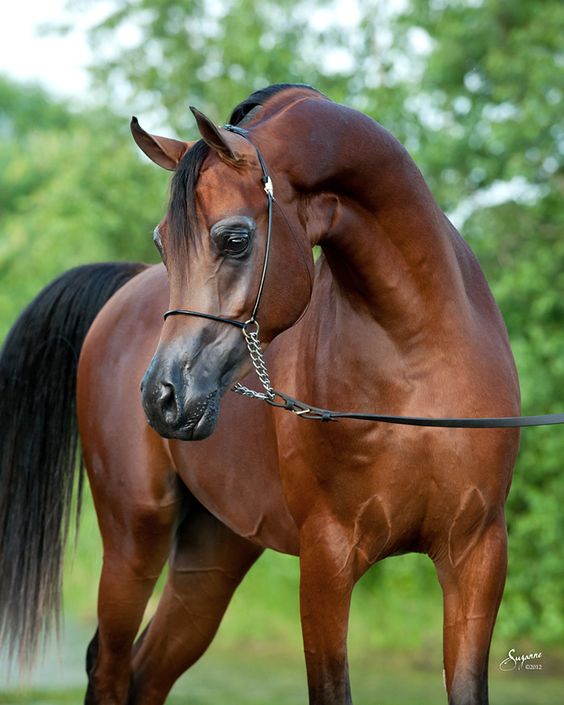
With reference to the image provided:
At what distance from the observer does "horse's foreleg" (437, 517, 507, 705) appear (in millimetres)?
2939

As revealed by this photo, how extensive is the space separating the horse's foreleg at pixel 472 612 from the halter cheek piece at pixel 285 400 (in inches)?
13.2

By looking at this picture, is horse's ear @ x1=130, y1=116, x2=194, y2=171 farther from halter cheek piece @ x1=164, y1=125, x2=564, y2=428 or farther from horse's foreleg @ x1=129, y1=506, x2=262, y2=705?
horse's foreleg @ x1=129, y1=506, x2=262, y2=705

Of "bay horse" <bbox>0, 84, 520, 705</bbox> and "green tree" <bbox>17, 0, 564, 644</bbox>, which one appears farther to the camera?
"green tree" <bbox>17, 0, 564, 644</bbox>

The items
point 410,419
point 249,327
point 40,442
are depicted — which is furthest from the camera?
point 40,442

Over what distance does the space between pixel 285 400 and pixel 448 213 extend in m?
6.47

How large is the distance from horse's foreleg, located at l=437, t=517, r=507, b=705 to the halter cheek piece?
1.10 feet

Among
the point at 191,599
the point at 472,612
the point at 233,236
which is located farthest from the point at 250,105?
the point at 191,599

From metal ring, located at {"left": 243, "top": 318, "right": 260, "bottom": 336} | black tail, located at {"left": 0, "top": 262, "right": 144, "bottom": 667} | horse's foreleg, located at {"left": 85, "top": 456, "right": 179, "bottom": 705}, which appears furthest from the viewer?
black tail, located at {"left": 0, "top": 262, "right": 144, "bottom": 667}

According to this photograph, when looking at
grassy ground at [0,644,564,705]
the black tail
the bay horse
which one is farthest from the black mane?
grassy ground at [0,644,564,705]

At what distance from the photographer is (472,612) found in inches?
116

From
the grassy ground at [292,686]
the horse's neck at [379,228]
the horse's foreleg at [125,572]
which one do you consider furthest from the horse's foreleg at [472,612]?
the grassy ground at [292,686]

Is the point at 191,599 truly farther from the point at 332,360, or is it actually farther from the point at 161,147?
the point at 161,147

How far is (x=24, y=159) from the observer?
14680 mm

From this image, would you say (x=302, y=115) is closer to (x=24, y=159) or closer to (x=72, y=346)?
(x=72, y=346)
